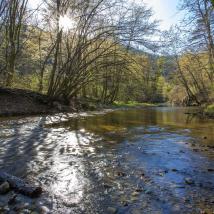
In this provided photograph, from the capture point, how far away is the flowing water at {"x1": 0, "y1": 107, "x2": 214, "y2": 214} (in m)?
3.97

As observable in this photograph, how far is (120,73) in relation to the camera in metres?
21.0

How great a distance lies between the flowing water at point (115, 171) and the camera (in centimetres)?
397

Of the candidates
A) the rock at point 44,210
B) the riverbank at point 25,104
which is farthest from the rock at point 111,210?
the riverbank at point 25,104

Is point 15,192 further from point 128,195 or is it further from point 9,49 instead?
point 9,49

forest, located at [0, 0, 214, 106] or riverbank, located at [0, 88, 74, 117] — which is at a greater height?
forest, located at [0, 0, 214, 106]

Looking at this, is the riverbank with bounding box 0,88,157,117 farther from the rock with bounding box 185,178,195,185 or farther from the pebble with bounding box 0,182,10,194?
the rock with bounding box 185,178,195,185

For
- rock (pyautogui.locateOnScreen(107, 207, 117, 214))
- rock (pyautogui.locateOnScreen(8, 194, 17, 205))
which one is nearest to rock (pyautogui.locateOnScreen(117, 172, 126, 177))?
rock (pyautogui.locateOnScreen(107, 207, 117, 214))

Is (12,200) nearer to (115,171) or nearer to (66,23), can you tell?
(115,171)

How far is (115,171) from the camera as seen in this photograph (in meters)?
5.50

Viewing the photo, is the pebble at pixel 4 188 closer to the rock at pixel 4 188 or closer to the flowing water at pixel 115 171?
the rock at pixel 4 188

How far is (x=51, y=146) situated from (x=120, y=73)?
14.1 m

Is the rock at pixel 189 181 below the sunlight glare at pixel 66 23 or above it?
below

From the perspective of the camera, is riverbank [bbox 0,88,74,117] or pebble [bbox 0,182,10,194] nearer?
pebble [bbox 0,182,10,194]

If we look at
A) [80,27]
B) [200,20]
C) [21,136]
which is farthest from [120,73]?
[21,136]
